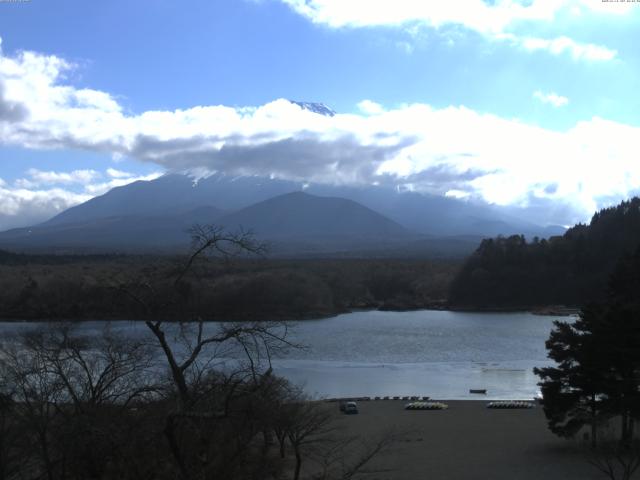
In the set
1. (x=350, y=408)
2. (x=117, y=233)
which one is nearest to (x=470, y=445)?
(x=350, y=408)

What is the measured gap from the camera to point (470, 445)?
56.9 ft

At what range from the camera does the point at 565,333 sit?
1648 cm

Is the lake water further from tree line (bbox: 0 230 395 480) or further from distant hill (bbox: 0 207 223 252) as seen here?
distant hill (bbox: 0 207 223 252)

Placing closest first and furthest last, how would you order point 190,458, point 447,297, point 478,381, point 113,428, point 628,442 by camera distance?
point 113,428 → point 190,458 → point 628,442 → point 478,381 → point 447,297

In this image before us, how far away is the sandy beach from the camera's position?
1427cm

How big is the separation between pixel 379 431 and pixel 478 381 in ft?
38.7

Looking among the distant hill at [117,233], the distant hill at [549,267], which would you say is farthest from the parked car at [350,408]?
the distant hill at [117,233]

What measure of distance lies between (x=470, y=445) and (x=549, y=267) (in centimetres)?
5843

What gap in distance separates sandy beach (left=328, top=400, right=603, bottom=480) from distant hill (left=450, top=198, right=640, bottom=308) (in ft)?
163

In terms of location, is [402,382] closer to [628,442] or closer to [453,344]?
[453,344]

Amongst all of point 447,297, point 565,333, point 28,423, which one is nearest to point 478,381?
point 565,333

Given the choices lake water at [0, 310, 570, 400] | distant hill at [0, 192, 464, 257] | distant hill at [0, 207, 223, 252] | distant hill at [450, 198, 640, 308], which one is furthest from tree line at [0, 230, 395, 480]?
distant hill at [0, 207, 223, 252]

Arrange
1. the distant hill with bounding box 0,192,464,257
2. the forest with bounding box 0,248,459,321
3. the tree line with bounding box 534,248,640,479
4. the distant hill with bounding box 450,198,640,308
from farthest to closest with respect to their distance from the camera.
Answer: the distant hill with bounding box 0,192,464,257
the distant hill with bounding box 450,198,640,308
the forest with bounding box 0,248,459,321
the tree line with bounding box 534,248,640,479

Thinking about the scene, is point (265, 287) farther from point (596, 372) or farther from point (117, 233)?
point (117, 233)
